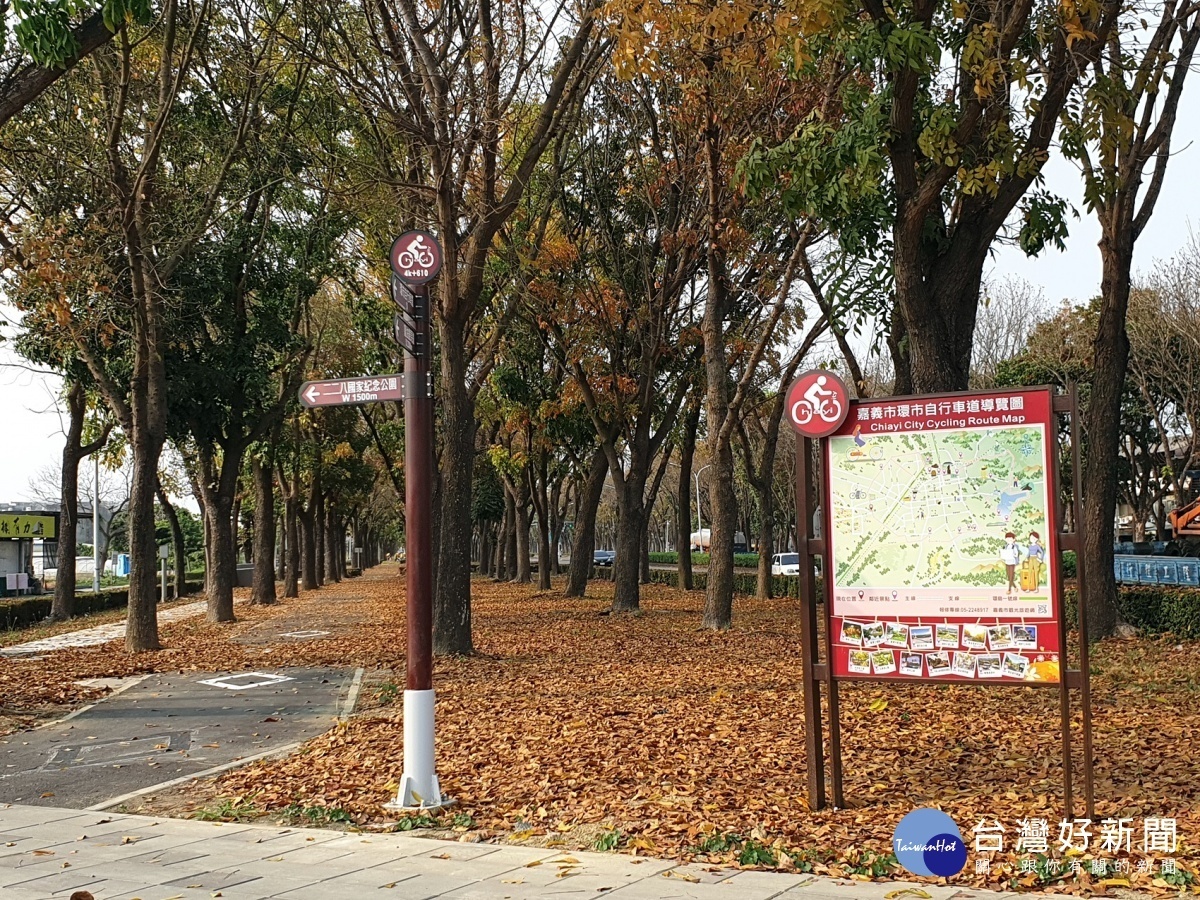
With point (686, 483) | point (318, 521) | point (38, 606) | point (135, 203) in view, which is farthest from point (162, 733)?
point (318, 521)

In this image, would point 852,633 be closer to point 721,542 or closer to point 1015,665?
point 1015,665

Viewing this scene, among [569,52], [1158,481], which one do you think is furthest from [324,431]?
[1158,481]

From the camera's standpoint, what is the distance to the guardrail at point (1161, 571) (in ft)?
67.3

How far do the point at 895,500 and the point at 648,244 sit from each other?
56.4 ft

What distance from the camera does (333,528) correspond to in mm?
54344

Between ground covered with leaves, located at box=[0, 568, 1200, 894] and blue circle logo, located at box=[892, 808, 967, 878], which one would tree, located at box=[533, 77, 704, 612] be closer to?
ground covered with leaves, located at box=[0, 568, 1200, 894]

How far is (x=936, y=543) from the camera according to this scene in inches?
259

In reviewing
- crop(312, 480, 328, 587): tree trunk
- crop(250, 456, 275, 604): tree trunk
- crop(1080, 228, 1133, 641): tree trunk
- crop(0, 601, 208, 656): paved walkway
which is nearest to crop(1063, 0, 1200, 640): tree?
crop(1080, 228, 1133, 641): tree trunk

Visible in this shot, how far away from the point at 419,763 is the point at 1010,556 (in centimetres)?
397

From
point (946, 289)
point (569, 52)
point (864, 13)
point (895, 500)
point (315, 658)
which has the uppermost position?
point (569, 52)

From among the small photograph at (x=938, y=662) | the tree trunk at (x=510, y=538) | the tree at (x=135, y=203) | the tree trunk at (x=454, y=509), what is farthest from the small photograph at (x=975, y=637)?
the tree trunk at (x=510, y=538)

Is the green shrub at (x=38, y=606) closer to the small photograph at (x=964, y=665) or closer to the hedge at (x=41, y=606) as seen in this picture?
the hedge at (x=41, y=606)

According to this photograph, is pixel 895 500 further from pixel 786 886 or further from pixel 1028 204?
pixel 1028 204

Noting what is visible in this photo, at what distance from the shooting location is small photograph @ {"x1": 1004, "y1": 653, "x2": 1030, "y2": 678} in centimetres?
636
